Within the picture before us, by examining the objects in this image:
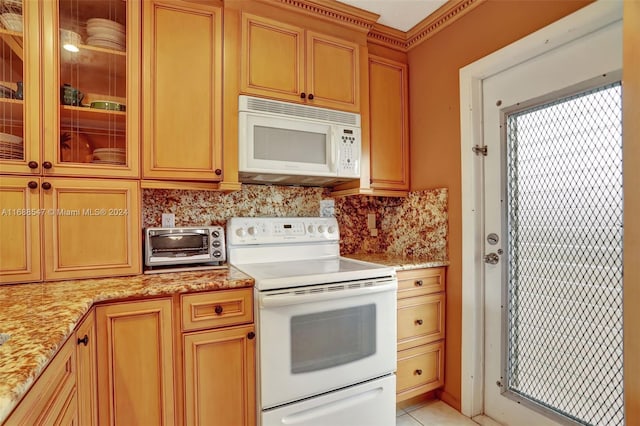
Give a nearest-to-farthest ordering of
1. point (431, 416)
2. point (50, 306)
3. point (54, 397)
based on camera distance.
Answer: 1. point (54, 397)
2. point (50, 306)
3. point (431, 416)

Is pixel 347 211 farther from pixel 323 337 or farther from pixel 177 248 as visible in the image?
pixel 177 248

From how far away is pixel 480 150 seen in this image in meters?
1.95

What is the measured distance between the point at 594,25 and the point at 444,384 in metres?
2.11

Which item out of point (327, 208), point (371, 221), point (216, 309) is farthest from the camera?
point (371, 221)

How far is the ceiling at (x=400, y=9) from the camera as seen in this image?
2.06 meters

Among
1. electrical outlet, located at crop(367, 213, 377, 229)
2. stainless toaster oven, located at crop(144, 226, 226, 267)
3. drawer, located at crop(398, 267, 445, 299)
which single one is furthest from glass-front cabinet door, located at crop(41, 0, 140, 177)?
electrical outlet, located at crop(367, 213, 377, 229)

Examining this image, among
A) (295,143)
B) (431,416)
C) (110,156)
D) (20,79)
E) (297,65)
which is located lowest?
(431,416)

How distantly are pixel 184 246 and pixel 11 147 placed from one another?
87 centimetres

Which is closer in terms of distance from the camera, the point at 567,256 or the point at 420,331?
the point at 567,256

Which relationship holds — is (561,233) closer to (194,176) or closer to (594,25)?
(594,25)

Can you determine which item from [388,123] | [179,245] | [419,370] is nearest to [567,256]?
[419,370]

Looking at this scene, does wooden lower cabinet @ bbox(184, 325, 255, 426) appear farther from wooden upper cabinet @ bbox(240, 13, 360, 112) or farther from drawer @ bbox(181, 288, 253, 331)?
wooden upper cabinet @ bbox(240, 13, 360, 112)

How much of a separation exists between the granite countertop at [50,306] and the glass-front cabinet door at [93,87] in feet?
1.77

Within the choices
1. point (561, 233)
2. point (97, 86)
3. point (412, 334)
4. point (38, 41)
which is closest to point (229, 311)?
point (412, 334)
